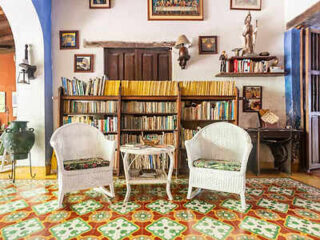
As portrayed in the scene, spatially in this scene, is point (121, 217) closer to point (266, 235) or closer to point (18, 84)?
point (266, 235)

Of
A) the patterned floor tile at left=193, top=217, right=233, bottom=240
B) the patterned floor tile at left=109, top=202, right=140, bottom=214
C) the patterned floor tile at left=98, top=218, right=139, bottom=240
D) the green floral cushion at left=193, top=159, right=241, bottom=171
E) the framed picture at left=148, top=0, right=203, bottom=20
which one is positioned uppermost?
the framed picture at left=148, top=0, right=203, bottom=20

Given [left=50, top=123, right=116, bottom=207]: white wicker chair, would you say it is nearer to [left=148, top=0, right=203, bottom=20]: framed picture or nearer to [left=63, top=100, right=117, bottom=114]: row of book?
[left=63, top=100, right=117, bottom=114]: row of book

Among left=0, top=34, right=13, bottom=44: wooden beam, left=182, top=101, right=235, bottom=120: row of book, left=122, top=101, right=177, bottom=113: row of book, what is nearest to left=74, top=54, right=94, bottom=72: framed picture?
left=122, top=101, right=177, bottom=113: row of book

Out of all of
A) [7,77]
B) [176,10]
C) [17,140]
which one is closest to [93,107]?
[17,140]

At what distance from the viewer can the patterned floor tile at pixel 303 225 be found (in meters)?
1.71

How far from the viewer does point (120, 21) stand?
3818 millimetres

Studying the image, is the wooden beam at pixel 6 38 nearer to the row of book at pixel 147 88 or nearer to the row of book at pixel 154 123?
the row of book at pixel 147 88

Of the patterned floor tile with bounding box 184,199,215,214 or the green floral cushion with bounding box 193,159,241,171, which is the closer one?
the patterned floor tile with bounding box 184,199,215,214

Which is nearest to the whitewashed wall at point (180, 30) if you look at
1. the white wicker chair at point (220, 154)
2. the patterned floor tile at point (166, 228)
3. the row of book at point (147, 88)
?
the row of book at point (147, 88)

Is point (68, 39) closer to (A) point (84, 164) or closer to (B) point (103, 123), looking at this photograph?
(B) point (103, 123)

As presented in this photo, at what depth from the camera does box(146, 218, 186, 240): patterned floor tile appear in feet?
5.44

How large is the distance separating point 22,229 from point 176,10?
3990mm

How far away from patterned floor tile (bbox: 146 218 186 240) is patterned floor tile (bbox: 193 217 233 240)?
16 centimetres

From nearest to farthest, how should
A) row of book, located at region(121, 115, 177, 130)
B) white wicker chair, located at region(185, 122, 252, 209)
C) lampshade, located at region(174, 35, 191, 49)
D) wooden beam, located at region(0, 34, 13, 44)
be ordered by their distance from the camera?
white wicker chair, located at region(185, 122, 252, 209)
row of book, located at region(121, 115, 177, 130)
lampshade, located at region(174, 35, 191, 49)
wooden beam, located at region(0, 34, 13, 44)
